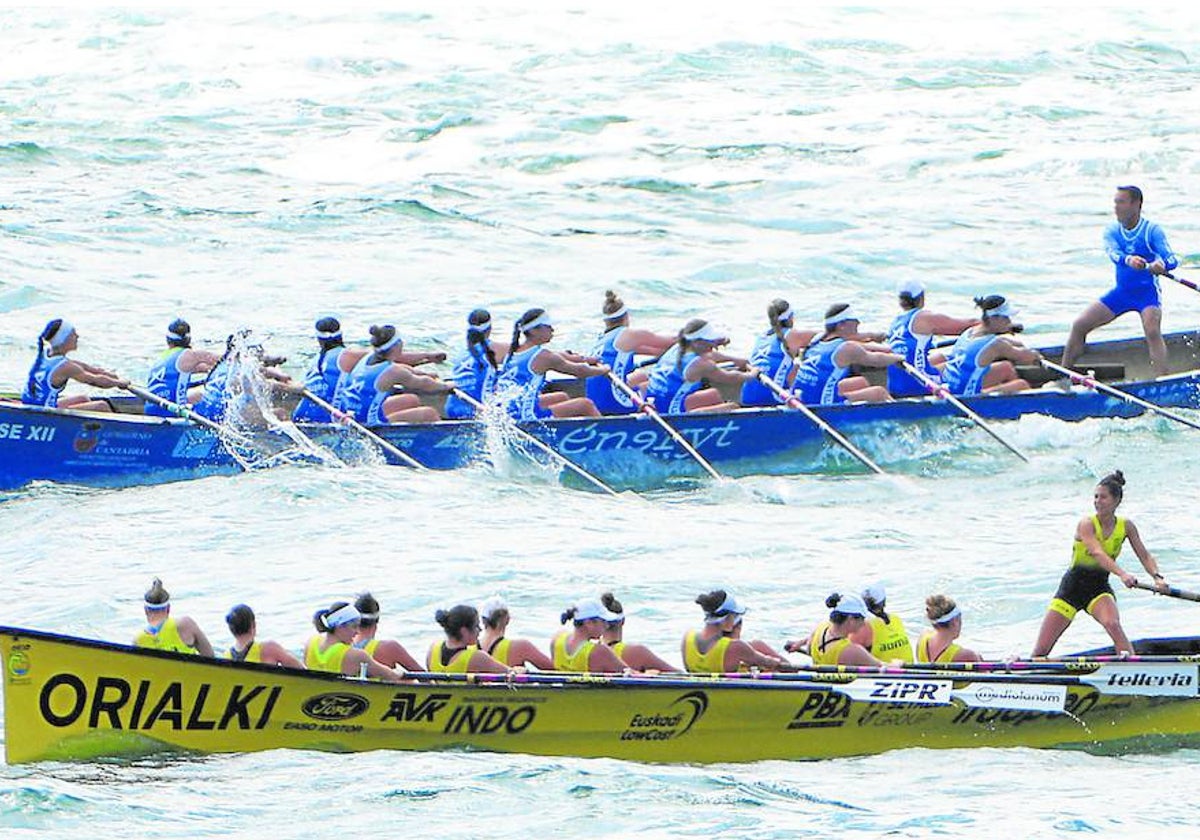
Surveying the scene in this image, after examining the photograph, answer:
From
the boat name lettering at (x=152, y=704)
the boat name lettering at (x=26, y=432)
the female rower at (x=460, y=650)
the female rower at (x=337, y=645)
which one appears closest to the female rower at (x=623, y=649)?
the female rower at (x=460, y=650)

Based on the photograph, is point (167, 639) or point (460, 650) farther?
point (167, 639)

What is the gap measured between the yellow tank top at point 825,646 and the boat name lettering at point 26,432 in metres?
8.52

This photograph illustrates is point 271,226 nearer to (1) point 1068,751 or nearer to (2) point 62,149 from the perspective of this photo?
(2) point 62,149

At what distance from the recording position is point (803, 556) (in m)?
18.4

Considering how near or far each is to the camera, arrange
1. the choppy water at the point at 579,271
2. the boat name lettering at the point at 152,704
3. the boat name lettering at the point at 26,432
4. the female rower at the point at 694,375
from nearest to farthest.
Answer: the boat name lettering at the point at 152,704 → the choppy water at the point at 579,271 → the boat name lettering at the point at 26,432 → the female rower at the point at 694,375

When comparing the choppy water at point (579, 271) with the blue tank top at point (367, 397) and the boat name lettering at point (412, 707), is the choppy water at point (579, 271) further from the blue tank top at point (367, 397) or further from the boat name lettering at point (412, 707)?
the blue tank top at point (367, 397)

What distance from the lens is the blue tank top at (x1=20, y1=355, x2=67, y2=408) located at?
20.1m

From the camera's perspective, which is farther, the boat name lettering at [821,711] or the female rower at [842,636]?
the female rower at [842,636]

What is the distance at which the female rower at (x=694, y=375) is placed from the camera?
68.0 feet

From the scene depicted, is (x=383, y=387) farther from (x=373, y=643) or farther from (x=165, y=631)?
(x=373, y=643)

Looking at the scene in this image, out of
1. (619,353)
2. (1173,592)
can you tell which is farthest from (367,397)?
(1173,592)

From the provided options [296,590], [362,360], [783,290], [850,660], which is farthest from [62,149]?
[850,660]

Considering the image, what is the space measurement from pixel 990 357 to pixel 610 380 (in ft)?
11.6

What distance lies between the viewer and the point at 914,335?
2114cm
